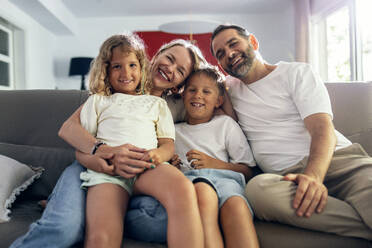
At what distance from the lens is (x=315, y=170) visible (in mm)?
1108

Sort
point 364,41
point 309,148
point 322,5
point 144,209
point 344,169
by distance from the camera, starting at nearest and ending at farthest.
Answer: point 144,209 < point 344,169 < point 309,148 < point 364,41 < point 322,5

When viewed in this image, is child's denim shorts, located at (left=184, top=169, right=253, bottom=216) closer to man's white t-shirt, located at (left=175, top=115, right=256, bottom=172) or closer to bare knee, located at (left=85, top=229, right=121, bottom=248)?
man's white t-shirt, located at (left=175, top=115, right=256, bottom=172)

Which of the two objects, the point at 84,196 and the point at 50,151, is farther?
the point at 50,151

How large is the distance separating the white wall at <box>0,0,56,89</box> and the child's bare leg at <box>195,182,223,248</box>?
4.04 m

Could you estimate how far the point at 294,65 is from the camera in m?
1.45

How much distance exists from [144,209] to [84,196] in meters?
0.21

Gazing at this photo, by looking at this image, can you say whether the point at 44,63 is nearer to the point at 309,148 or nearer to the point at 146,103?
the point at 146,103

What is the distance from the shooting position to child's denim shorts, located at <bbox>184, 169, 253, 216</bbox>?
1.07 m

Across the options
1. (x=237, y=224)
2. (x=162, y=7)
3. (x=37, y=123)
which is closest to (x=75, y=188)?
(x=237, y=224)

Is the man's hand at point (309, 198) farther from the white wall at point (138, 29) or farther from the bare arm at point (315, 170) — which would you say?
the white wall at point (138, 29)

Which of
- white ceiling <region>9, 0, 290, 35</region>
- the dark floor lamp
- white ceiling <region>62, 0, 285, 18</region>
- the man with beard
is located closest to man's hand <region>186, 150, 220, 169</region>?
the man with beard

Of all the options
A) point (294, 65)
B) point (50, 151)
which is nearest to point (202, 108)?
point (294, 65)

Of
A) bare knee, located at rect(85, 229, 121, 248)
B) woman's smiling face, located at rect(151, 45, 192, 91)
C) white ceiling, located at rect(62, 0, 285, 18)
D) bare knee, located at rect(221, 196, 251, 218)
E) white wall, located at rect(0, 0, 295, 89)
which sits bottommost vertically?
bare knee, located at rect(85, 229, 121, 248)

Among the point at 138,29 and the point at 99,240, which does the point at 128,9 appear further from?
the point at 99,240
